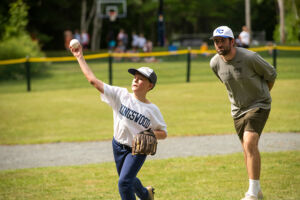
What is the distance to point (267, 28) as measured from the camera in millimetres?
54656

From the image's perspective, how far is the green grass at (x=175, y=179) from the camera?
6332mm

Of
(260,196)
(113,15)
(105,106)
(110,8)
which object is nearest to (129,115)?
(260,196)

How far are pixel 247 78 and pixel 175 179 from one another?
2.07 metres

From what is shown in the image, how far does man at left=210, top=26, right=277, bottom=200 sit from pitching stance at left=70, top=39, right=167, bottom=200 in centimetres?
125

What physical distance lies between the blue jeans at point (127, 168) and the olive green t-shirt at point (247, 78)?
5.36 feet

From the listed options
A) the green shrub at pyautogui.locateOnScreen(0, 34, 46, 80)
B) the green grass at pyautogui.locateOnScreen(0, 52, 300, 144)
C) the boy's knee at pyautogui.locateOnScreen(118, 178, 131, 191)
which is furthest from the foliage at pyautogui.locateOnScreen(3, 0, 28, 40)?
the boy's knee at pyautogui.locateOnScreen(118, 178, 131, 191)

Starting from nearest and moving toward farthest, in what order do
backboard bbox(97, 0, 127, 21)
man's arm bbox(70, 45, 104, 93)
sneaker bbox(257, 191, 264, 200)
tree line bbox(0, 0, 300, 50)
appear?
man's arm bbox(70, 45, 104, 93), sneaker bbox(257, 191, 264, 200), backboard bbox(97, 0, 127, 21), tree line bbox(0, 0, 300, 50)

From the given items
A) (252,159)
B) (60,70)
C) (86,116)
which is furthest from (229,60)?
(60,70)

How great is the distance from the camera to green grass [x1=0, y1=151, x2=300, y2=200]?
20.8 feet

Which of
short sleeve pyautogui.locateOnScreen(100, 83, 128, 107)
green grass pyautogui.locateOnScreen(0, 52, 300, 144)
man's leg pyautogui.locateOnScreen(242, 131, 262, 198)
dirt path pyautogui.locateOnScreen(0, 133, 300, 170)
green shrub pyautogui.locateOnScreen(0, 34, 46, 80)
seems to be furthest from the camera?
green shrub pyautogui.locateOnScreen(0, 34, 46, 80)

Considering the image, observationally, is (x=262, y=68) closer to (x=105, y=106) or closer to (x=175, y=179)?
(x=175, y=179)

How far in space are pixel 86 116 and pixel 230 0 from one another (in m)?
42.8

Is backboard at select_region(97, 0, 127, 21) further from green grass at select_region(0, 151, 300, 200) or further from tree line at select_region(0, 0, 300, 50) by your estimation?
green grass at select_region(0, 151, 300, 200)

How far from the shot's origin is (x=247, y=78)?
19.4ft
